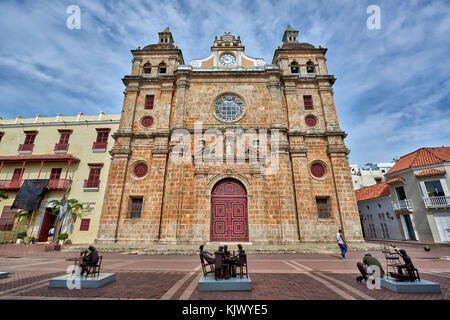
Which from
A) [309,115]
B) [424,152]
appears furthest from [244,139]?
[424,152]

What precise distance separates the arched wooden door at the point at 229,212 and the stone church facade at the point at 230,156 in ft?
0.23

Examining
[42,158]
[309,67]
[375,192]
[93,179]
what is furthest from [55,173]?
[375,192]

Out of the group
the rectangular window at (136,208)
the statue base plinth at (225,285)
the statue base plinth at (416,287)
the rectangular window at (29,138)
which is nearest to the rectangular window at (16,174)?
the rectangular window at (29,138)

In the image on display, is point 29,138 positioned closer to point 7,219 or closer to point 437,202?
point 7,219

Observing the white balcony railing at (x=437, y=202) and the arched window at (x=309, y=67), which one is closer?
Answer: the white balcony railing at (x=437, y=202)

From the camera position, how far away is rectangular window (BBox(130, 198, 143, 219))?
15.3m

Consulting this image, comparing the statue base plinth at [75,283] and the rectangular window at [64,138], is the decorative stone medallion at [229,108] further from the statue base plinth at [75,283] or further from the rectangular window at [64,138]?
the rectangular window at [64,138]

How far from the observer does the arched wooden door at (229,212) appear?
46.4 ft

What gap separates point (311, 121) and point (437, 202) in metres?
13.3

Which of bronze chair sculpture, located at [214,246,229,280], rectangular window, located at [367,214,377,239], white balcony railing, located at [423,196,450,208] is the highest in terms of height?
white balcony railing, located at [423,196,450,208]

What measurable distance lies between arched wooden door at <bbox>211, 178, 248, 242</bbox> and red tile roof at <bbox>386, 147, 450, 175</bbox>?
1744cm

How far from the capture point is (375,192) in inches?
1018

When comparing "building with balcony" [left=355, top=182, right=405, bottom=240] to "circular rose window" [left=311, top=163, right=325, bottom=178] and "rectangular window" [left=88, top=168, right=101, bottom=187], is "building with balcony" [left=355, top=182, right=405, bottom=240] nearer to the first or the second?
"circular rose window" [left=311, top=163, right=325, bottom=178]

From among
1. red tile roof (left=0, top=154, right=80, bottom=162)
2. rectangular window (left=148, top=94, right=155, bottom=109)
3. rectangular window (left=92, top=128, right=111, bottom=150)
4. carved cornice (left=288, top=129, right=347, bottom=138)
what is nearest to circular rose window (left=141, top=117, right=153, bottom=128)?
rectangular window (left=148, top=94, right=155, bottom=109)
